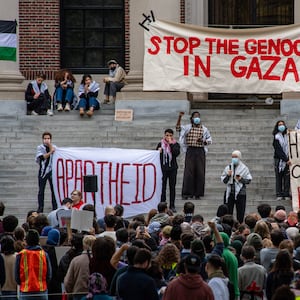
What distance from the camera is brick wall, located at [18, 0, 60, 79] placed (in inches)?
1341

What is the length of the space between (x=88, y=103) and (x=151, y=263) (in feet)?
54.2

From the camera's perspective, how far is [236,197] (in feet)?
80.2

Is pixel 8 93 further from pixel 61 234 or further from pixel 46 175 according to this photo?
pixel 61 234

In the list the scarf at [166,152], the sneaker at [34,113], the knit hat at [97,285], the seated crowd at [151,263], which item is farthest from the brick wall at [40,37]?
the knit hat at [97,285]

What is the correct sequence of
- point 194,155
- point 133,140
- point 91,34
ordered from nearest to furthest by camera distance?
1. point 194,155
2. point 133,140
3. point 91,34

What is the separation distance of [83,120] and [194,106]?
3.12m

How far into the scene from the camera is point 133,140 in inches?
1133

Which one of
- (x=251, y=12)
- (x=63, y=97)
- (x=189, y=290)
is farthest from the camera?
(x=251, y=12)

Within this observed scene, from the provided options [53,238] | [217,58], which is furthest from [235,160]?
[53,238]

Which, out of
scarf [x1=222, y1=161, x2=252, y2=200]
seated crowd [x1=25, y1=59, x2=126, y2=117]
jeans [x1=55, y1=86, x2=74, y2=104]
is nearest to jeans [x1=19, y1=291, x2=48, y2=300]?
scarf [x1=222, y1=161, x2=252, y2=200]

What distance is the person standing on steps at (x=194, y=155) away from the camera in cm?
2588

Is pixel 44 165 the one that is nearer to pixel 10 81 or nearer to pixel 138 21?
pixel 10 81

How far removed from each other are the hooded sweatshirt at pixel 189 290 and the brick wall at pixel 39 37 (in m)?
21.8

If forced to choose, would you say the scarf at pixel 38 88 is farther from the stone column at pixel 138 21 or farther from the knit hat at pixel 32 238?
the knit hat at pixel 32 238
